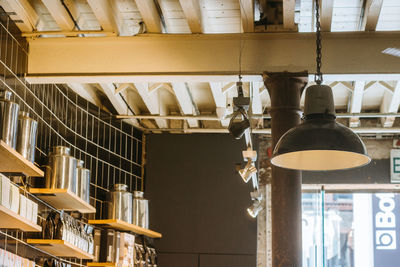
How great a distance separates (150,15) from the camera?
570 cm

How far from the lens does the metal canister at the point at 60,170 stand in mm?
6020

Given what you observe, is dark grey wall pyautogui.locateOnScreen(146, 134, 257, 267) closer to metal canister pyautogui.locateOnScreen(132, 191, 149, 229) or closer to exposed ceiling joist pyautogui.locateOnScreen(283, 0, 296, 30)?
metal canister pyautogui.locateOnScreen(132, 191, 149, 229)

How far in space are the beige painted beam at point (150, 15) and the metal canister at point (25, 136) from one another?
125cm

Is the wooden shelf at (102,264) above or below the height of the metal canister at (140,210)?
below

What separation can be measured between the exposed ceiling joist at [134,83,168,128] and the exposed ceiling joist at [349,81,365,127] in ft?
7.36

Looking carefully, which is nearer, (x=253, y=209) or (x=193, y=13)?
(x=193, y=13)

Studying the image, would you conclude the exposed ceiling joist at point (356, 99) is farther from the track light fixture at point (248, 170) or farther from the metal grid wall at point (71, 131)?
the metal grid wall at point (71, 131)

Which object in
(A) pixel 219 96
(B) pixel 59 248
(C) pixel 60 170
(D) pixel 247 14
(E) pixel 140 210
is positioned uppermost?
(D) pixel 247 14

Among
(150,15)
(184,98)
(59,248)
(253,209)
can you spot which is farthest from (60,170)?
(253,209)

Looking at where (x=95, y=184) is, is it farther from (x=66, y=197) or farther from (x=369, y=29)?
(x=369, y=29)

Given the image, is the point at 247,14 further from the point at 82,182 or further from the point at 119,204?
the point at 119,204

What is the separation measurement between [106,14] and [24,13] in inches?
26.3

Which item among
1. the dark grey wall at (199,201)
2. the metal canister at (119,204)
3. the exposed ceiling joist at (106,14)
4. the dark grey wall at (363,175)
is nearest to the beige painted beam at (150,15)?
the exposed ceiling joist at (106,14)

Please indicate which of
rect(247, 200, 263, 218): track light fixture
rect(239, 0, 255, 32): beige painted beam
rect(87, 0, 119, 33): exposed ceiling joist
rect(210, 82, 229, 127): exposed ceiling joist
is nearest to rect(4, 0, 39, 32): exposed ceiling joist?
rect(87, 0, 119, 33): exposed ceiling joist
